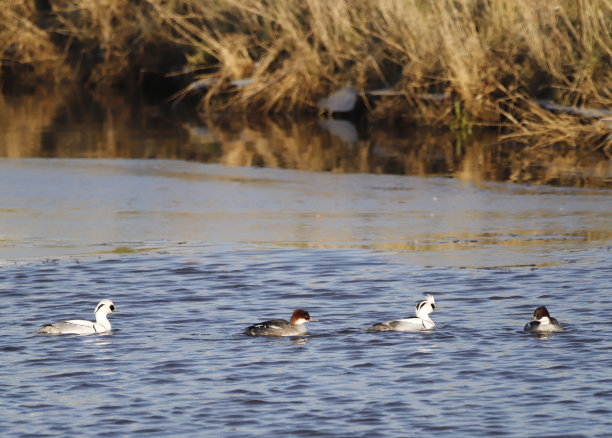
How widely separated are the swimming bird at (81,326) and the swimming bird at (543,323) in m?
3.12

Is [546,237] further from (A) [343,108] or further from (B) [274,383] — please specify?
(A) [343,108]

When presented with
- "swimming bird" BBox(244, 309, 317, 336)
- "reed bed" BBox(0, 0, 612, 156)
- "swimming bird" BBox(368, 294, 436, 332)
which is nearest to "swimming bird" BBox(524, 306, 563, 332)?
"swimming bird" BBox(368, 294, 436, 332)

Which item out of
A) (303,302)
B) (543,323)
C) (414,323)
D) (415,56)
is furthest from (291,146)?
(543,323)

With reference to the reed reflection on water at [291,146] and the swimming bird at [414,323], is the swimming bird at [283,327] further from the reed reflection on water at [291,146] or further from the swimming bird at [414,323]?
the reed reflection on water at [291,146]

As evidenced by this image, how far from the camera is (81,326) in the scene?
8727mm

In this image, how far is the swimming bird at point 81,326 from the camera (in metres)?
8.70

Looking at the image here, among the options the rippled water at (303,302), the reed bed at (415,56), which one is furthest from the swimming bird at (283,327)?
the reed bed at (415,56)

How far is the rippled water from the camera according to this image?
7156mm

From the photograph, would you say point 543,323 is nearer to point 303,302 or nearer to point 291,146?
point 303,302

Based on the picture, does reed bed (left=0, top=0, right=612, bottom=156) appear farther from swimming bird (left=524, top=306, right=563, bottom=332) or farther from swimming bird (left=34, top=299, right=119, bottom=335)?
swimming bird (left=34, top=299, right=119, bottom=335)

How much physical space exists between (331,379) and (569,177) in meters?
8.63

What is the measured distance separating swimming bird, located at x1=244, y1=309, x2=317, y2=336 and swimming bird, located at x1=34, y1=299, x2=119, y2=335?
1.07m

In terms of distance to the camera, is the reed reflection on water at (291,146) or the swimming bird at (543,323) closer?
the swimming bird at (543,323)

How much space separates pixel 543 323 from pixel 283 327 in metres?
1.87
